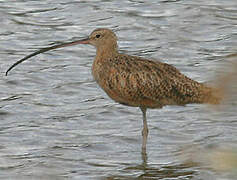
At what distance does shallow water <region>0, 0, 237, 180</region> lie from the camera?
692 centimetres

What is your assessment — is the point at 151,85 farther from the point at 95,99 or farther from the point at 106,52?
the point at 95,99

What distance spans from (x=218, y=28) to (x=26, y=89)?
4143 mm

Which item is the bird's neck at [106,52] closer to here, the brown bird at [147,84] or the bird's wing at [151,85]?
the brown bird at [147,84]

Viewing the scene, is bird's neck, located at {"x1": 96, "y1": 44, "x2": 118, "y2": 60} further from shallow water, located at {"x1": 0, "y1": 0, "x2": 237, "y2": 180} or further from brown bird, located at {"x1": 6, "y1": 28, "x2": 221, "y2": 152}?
shallow water, located at {"x1": 0, "y1": 0, "x2": 237, "y2": 180}

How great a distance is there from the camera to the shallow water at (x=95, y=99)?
22.7 feet

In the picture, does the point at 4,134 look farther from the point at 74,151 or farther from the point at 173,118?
the point at 173,118

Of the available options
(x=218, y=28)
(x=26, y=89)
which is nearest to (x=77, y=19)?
(x=218, y=28)

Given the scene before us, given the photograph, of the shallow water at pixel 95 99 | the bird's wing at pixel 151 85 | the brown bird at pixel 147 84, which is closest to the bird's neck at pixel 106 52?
the brown bird at pixel 147 84

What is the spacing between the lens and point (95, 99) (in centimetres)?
952

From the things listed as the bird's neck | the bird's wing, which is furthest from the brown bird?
the bird's neck

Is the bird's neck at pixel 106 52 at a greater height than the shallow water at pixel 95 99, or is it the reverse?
the bird's neck at pixel 106 52

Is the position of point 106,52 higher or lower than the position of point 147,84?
higher

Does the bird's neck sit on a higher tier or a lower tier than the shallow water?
higher

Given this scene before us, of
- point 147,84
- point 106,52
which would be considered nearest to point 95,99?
point 106,52
